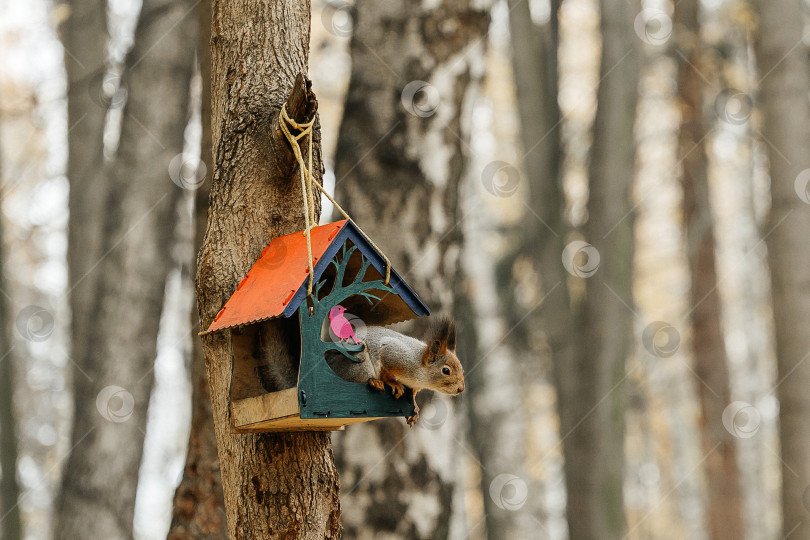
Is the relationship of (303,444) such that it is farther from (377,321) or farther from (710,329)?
(710,329)

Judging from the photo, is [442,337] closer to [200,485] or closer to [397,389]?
[397,389]

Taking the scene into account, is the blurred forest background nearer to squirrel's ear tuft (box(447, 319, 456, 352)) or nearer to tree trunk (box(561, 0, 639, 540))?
tree trunk (box(561, 0, 639, 540))

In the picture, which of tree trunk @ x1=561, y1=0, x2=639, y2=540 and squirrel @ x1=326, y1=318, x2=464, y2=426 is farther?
tree trunk @ x1=561, y1=0, x2=639, y2=540

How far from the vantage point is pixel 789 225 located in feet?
22.1

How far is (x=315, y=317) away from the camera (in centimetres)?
284

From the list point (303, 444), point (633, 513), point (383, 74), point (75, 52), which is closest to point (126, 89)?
point (75, 52)

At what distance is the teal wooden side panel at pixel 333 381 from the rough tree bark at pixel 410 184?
2.25m

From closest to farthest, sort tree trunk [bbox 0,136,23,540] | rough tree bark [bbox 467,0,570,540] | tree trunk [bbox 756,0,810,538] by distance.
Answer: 1. tree trunk [bbox 756,0,810,538]
2. tree trunk [bbox 0,136,23,540]
3. rough tree bark [bbox 467,0,570,540]

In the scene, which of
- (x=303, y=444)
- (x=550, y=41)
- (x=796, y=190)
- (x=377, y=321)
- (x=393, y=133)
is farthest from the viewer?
(x=550, y=41)

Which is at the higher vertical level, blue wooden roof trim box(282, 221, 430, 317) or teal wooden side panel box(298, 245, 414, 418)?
blue wooden roof trim box(282, 221, 430, 317)

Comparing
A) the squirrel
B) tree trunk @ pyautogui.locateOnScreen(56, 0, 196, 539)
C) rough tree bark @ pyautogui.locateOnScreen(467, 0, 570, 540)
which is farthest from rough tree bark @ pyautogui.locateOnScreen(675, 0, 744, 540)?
the squirrel

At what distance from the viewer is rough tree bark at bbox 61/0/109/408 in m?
7.37

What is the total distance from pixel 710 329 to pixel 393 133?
5.80 m

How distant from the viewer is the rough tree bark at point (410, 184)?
16.9 ft
